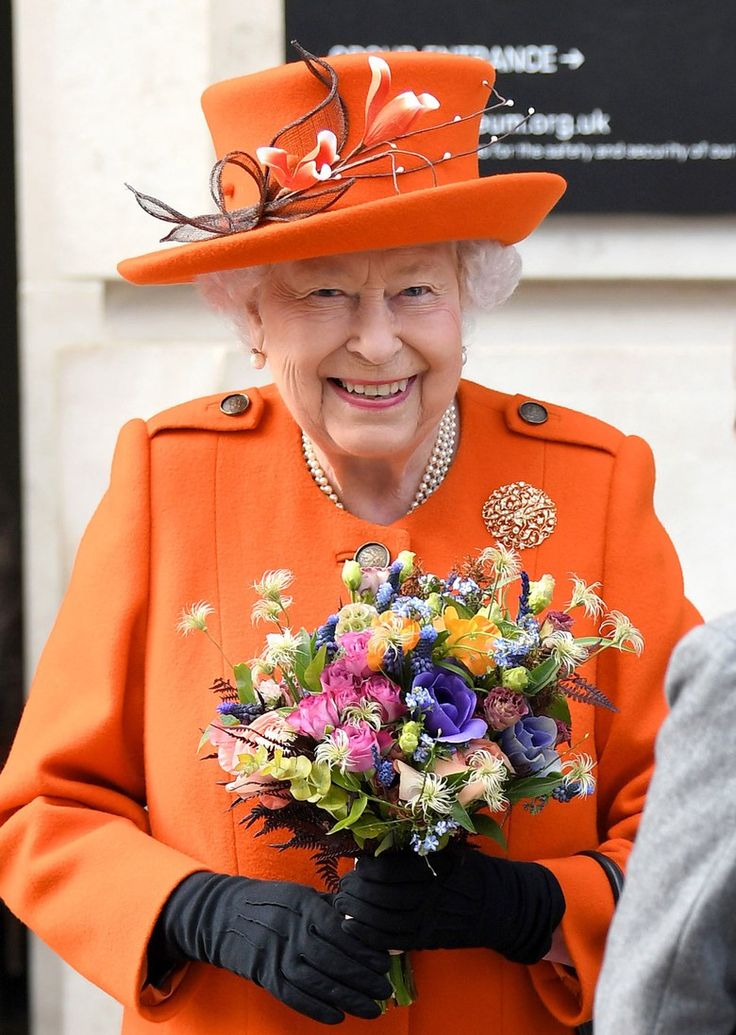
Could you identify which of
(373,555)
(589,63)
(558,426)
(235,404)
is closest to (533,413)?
(558,426)

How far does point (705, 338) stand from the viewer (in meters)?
3.78

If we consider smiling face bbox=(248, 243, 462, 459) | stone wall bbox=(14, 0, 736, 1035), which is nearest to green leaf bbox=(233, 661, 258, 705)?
Answer: smiling face bbox=(248, 243, 462, 459)

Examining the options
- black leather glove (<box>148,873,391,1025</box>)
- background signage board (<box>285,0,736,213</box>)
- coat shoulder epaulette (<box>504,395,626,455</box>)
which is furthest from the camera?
background signage board (<box>285,0,736,213</box>)

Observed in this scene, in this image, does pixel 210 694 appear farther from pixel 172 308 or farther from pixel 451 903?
pixel 172 308

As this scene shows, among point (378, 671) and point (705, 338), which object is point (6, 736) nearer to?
point (705, 338)

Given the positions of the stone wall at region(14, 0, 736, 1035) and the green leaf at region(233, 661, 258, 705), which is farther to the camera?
the stone wall at region(14, 0, 736, 1035)

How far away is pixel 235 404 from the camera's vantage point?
2652 millimetres

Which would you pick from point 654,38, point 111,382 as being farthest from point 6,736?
point 654,38

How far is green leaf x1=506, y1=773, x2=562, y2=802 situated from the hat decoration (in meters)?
0.87

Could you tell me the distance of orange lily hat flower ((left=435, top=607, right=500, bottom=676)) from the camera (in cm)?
197

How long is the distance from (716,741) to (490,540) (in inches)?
43.9

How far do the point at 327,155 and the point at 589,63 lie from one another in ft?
4.67

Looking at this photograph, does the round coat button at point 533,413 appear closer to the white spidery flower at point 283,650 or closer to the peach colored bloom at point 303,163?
the peach colored bloom at point 303,163

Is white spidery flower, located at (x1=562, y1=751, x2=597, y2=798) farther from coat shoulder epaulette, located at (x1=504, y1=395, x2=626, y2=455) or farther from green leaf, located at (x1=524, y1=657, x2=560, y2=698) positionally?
coat shoulder epaulette, located at (x1=504, y1=395, x2=626, y2=455)
